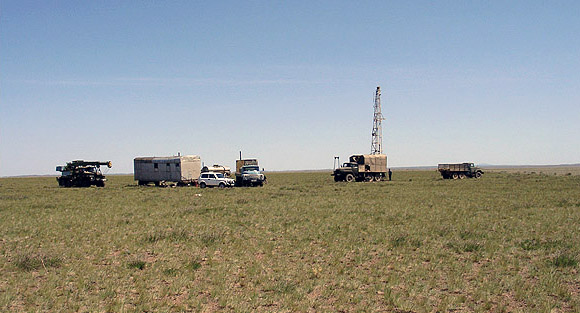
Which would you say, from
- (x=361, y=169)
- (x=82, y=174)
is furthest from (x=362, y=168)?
(x=82, y=174)

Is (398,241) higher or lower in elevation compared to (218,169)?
lower

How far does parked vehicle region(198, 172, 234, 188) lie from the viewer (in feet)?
132

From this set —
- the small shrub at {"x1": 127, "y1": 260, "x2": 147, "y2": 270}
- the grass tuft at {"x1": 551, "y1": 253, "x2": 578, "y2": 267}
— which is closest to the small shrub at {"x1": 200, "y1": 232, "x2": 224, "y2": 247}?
the small shrub at {"x1": 127, "y1": 260, "x2": 147, "y2": 270}

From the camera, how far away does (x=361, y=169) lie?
172 feet

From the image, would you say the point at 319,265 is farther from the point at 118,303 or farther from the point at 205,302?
the point at 118,303

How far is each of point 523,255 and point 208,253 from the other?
832cm

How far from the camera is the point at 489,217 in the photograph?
17734mm

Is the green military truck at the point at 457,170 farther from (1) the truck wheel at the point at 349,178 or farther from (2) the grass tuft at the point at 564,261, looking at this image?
(2) the grass tuft at the point at 564,261

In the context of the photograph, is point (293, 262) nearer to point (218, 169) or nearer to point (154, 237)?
point (154, 237)

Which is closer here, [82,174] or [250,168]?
[250,168]

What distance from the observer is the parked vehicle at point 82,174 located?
4600cm

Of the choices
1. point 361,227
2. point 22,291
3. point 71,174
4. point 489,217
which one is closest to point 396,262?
point 361,227

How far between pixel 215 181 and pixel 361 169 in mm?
20015

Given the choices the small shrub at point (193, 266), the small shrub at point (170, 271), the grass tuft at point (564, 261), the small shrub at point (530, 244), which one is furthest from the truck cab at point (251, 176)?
the grass tuft at point (564, 261)
